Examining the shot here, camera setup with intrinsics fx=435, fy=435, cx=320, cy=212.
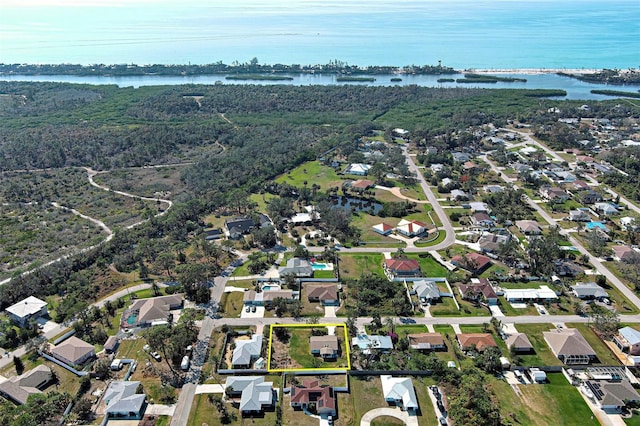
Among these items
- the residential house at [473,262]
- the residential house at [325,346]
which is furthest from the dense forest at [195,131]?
the residential house at [473,262]

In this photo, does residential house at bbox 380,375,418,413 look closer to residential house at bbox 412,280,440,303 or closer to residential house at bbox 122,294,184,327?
residential house at bbox 412,280,440,303

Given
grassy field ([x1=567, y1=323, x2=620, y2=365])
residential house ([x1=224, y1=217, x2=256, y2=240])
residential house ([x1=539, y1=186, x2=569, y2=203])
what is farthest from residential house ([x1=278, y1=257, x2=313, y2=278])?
residential house ([x1=539, y1=186, x2=569, y2=203])

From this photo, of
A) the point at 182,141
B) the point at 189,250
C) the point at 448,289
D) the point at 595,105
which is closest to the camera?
the point at 448,289

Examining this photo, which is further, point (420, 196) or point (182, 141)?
point (182, 141)

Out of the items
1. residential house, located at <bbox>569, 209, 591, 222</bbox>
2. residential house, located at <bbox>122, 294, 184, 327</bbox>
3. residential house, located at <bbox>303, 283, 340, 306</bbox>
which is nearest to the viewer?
residential house, located at <bbox>122, 294, 184, 327</bbox>

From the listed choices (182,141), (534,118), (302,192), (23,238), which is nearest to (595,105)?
(534,118)

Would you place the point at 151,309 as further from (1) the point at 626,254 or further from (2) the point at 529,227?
(1) the point at 626,254

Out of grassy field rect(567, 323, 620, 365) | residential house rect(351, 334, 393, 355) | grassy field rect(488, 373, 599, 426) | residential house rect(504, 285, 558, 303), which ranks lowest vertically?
grassy field rect(488, 373, 599, 426)

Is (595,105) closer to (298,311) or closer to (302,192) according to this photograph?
(302,192)
